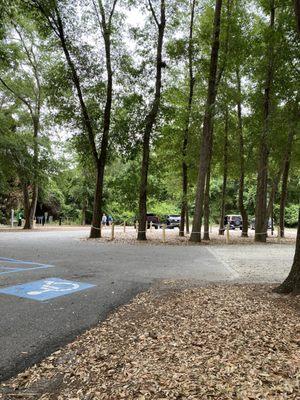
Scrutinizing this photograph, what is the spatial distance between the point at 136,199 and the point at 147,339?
17.3 metres

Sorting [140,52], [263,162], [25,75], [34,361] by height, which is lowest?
[34,361]

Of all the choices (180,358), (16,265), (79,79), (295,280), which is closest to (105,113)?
(79,79)

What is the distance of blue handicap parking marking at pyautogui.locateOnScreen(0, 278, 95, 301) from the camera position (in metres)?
6.38

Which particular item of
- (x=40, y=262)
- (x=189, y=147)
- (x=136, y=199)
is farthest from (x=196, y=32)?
(x=40, y=262)

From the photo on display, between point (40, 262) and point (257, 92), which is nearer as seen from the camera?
point (40, 262)

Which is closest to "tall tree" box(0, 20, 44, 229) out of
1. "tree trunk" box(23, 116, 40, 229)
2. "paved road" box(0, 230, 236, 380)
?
"tree trunk" box(23, 116, 40, 229)

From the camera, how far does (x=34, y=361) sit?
3.77 m

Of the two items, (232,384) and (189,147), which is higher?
(189,147)

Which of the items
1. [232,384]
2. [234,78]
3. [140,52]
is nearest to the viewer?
[232,384]

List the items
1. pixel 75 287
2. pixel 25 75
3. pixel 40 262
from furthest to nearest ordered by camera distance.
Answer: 1. pixel 25 75
2. pixel 40 262
3. pixel 75 287

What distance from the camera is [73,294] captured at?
6.55 meters

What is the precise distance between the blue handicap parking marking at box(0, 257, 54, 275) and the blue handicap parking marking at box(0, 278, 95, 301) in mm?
1512

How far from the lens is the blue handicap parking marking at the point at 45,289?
251 inches

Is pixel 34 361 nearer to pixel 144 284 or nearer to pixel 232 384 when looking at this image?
pixel 232 384
